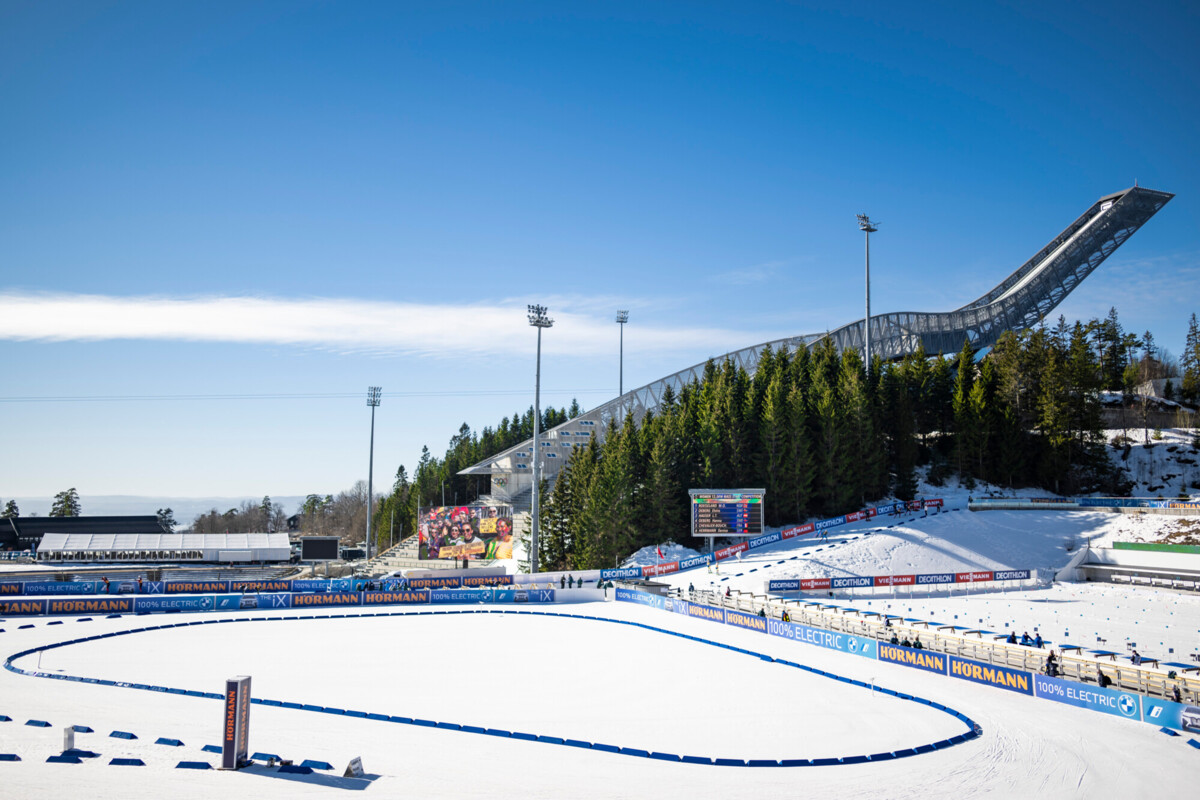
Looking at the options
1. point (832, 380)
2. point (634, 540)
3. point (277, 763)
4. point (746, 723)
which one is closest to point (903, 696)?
point (746, 723)

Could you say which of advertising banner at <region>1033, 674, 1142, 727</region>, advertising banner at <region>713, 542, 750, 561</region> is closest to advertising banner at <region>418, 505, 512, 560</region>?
advertising banner at <region>713, 542, 750, 561</region>

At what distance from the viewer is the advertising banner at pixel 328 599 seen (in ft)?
143

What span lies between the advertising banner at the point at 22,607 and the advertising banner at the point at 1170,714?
4642cm

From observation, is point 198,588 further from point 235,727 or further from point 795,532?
point 795,532

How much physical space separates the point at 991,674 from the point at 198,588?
43.2 metres

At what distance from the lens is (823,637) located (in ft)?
99.7

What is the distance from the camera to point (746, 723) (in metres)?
19.0

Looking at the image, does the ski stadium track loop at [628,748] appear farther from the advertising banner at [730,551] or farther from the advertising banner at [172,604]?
the advertising banner at [730,551]

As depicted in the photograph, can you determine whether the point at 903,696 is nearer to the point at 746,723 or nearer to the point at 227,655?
the point at 746,723

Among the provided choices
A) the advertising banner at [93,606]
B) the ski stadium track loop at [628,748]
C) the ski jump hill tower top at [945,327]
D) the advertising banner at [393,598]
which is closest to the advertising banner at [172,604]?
the advertising banner at [93,606]

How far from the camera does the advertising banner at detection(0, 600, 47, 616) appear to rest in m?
39.2

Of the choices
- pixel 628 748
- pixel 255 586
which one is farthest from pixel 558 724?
pixel 255 586

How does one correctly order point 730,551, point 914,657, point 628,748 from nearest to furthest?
1. point 628,748
2. point 914,657
3. point 730,551

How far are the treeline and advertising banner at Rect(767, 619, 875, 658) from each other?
83.1 ft
